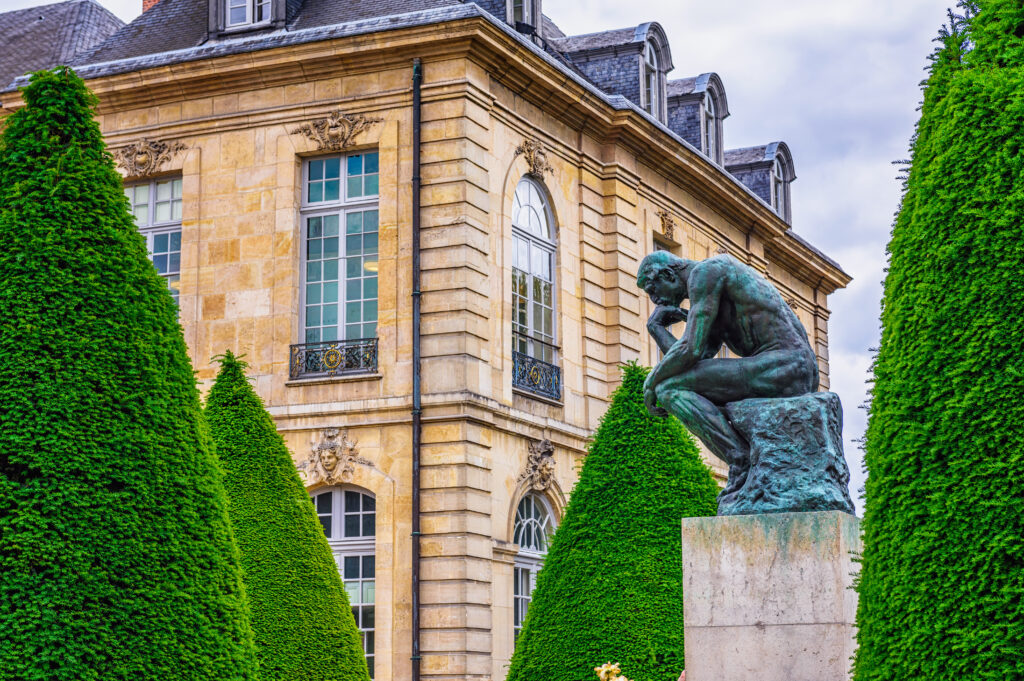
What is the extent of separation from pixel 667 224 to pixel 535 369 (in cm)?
514

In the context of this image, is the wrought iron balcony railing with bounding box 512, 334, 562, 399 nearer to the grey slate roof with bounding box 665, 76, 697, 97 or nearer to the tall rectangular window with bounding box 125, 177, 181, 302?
the tall rectangular window with bounding box 125, 177, 181, 302

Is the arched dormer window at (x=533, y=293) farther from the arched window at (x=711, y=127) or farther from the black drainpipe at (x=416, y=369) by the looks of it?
the arched window at (x=711, y=127)

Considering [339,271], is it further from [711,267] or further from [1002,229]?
[1002,229]

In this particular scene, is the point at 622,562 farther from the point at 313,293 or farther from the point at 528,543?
the point at 313,293

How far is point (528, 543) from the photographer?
70.1 feet

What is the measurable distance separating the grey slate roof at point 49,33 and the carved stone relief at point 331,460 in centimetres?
1053

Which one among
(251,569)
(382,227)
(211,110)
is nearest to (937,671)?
(251,569)

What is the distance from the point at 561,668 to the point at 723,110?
19.6 meters

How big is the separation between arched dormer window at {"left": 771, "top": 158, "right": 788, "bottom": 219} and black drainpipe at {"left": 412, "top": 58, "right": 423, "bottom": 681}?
14.5 meters

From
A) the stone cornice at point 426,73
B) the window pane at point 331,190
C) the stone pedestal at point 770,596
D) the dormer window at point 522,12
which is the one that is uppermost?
the dormer window at point 522,12

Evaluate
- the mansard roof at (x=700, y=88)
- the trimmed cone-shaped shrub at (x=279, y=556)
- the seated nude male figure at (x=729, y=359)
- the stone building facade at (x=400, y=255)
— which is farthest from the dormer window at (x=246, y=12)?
the seated nude male figure at (x=729, y=359)

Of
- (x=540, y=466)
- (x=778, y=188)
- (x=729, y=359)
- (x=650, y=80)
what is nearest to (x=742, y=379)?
(x=729, y=359)

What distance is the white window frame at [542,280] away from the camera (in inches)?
863

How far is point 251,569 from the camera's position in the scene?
12469 millimetres
